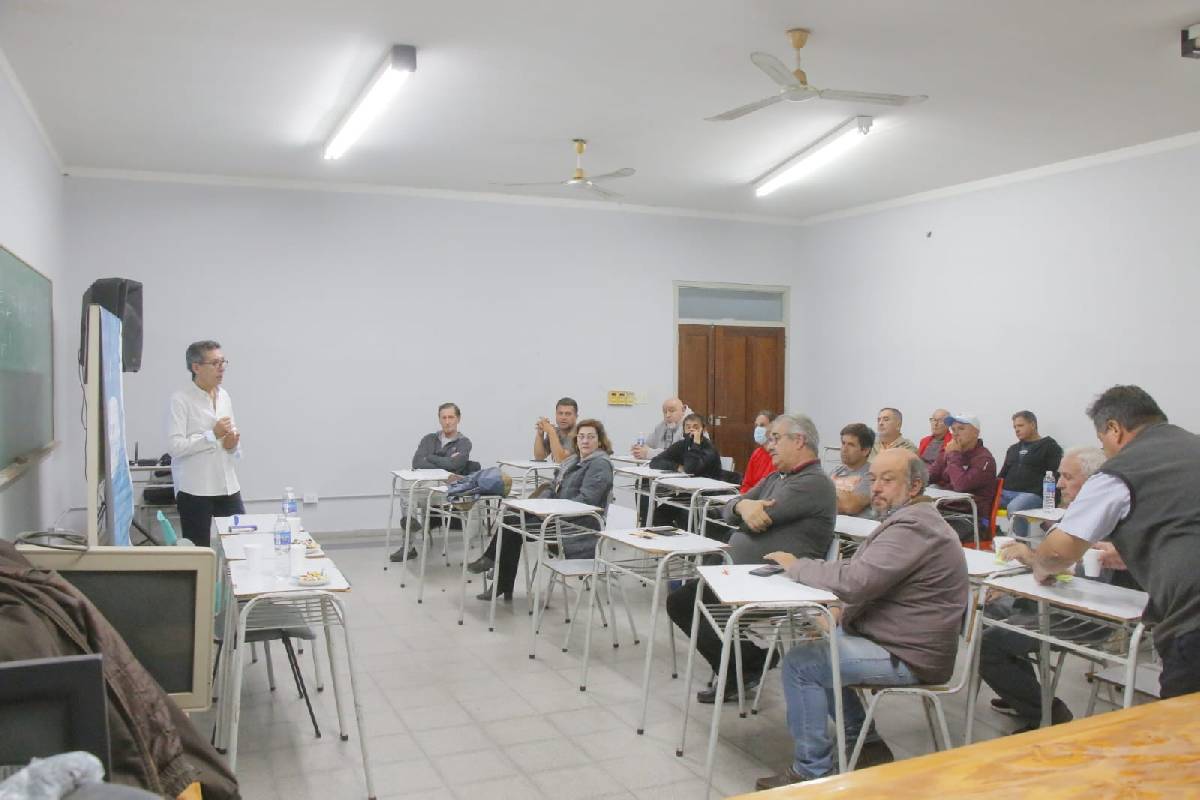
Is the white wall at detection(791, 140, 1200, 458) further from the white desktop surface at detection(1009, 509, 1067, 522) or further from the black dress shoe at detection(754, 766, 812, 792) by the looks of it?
the black dress shoe at detection(754, 766, 812, 792)

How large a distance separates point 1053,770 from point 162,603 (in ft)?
6.40

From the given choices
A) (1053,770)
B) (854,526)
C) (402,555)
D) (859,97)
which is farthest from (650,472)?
(1053,770)

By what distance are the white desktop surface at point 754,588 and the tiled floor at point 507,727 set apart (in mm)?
718

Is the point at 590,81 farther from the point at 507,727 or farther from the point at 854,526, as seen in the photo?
the point at 507,727

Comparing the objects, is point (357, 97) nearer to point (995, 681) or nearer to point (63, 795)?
point (995, 681)

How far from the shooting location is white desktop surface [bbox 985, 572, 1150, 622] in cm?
286

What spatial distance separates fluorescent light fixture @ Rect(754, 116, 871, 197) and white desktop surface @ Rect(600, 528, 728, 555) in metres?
3.43

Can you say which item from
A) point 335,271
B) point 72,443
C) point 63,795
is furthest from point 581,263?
point 63,795

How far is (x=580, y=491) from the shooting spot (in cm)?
536

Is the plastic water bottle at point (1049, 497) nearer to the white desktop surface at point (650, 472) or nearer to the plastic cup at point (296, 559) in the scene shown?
the white desktop surface at point (650, 472)

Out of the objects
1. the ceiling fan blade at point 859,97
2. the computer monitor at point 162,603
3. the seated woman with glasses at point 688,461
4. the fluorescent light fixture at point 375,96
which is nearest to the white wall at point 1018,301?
the seated woman with glasses at point 688,461

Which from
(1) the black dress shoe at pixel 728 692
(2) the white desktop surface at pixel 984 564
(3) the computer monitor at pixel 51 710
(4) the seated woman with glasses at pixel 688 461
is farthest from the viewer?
(4) the seated woman with glasses at pixel 688 461

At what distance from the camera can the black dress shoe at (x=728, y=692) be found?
4.00 metres

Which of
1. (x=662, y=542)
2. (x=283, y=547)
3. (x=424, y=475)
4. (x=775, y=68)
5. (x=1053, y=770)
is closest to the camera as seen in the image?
(x=1053, y=770)
